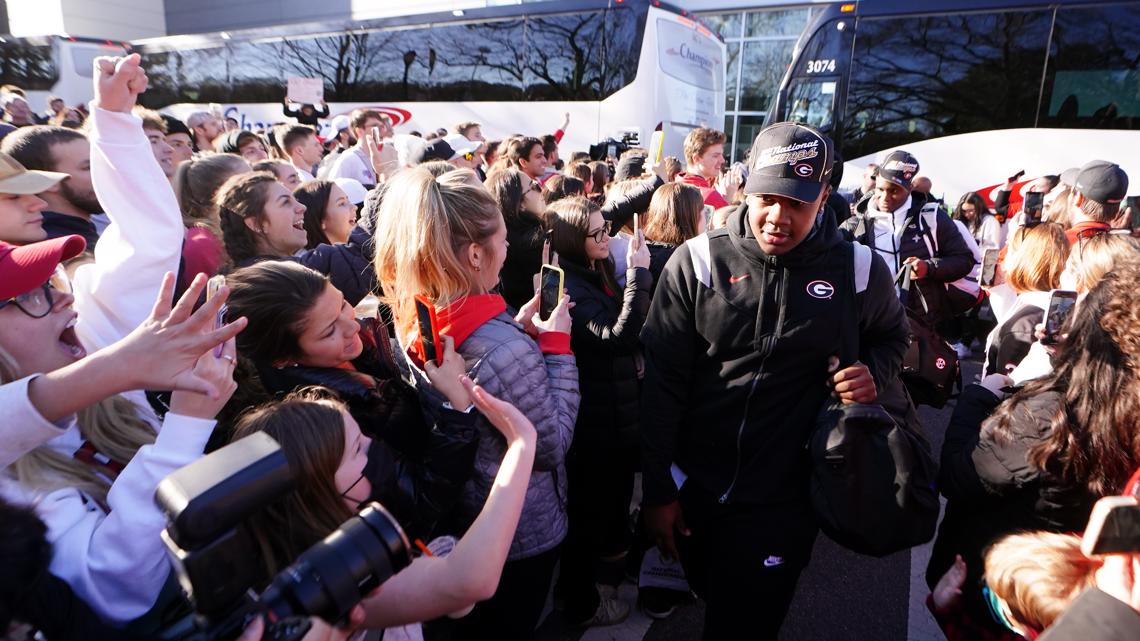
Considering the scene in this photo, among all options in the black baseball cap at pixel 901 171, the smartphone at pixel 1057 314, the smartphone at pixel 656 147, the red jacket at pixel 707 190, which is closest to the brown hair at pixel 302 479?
the smartphone at pixel 1057 314

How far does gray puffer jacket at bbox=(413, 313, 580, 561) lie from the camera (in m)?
1.70

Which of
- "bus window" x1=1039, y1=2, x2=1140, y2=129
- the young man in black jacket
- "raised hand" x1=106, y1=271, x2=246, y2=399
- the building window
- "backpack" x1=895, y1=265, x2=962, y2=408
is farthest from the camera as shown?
the building window

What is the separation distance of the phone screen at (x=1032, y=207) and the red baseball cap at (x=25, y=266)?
582 cm

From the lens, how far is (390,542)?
0.83m

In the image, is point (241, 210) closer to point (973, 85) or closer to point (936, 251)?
point (936, 251)

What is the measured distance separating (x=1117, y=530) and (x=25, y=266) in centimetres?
204

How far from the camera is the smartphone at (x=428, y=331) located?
1586 mm

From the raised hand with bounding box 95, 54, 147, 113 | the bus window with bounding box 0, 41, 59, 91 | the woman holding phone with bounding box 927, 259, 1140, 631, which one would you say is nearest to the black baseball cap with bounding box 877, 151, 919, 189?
the woman holding phone with bounding box 927, 259, 1140, 631

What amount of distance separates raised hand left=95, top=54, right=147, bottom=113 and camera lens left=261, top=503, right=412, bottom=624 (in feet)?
4.78

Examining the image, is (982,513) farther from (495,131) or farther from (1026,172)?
(495,131)

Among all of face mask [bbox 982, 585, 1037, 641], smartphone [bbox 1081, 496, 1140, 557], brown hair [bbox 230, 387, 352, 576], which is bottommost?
face mask [bbox 982, 585, 1037, 641]

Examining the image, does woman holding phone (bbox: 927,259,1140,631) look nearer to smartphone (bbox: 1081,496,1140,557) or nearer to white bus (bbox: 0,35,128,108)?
smartphone (bbox: 1081,496,1140,557)

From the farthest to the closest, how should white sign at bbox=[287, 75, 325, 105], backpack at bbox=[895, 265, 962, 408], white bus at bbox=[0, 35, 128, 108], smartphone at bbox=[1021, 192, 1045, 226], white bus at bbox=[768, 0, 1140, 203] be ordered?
1. white bus at bbox=[0, 35, 128, 108]
2. white sign at bbox=[287, 75, 325, 105]
3. white bus at bbox=[768, 0, 1140, 203]
4. smartphone at bbox=[1021, 192, 1045, 226]
5. backpack at bbox=[895, 265, 962, 408]

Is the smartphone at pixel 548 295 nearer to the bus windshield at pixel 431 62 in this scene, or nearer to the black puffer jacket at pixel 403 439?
the black puffer jacket at pixel 403 439
